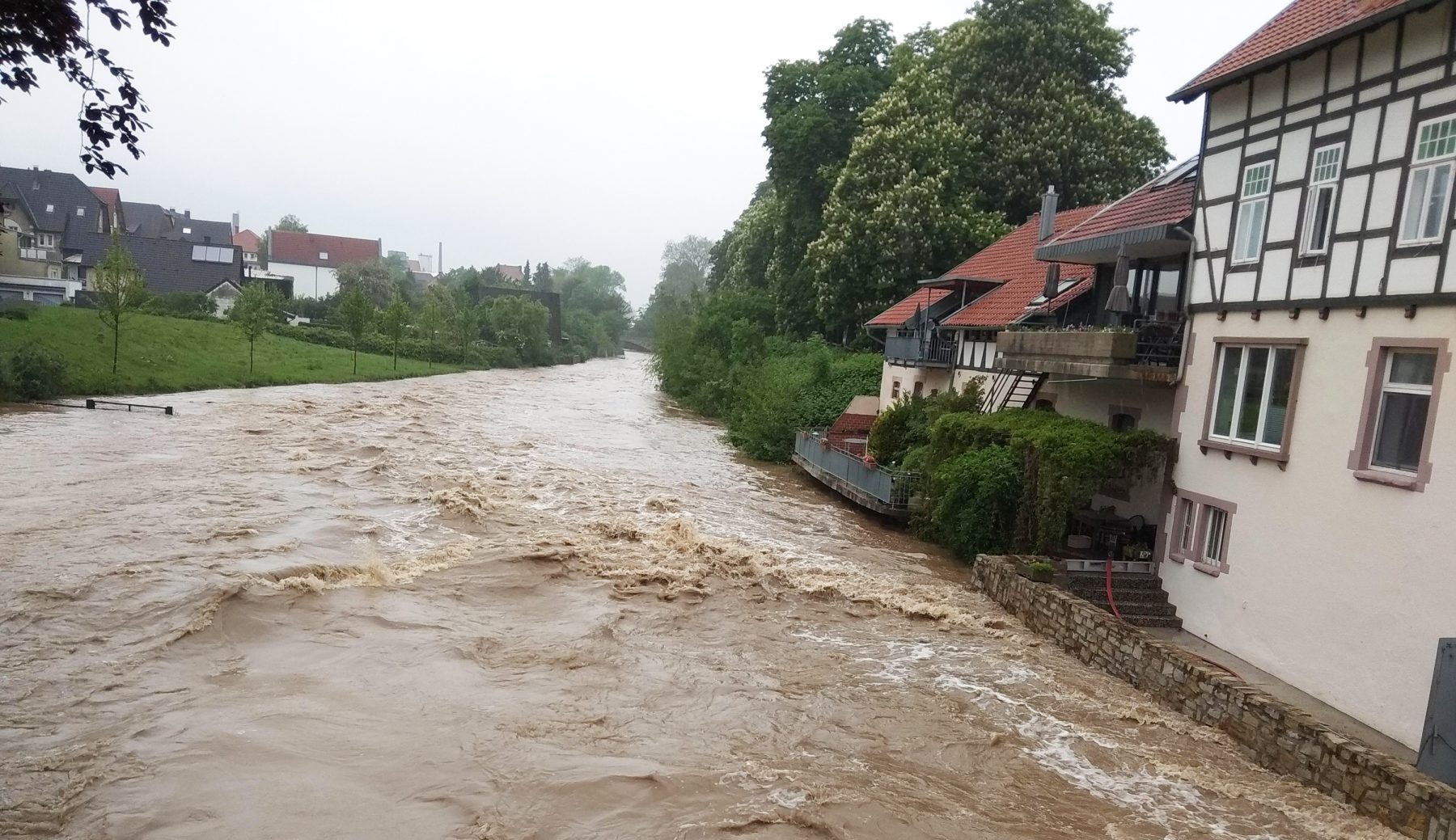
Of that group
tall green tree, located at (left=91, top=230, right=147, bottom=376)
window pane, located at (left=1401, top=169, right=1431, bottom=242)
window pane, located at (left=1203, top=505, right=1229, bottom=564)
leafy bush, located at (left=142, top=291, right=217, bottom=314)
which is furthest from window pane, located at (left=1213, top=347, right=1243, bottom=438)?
leafy bush, located at (left=142, top=291, right=217, bottom=314)

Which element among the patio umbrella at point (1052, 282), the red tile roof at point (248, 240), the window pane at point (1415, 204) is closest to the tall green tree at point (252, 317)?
the patio umbrella at point (1052, 282)

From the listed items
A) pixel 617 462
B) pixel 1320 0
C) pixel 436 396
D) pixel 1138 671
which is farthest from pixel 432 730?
pixel 436 396

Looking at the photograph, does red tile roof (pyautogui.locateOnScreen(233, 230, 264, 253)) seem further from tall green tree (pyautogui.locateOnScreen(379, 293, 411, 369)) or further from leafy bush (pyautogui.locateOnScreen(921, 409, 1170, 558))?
leafy bush (pyautogui.locateOnScreen(921, 409, 1170, 558))

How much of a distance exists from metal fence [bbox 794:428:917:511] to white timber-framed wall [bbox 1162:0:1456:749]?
753 cm

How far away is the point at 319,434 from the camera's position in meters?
28.6

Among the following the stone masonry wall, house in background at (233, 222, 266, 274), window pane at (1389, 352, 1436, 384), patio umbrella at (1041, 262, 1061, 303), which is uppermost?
house in background at (233, 222, 266, 274)

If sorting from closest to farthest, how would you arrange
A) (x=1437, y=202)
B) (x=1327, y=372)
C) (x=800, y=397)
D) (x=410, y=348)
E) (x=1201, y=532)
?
(x=1437, y=202) → (x=1327, y=372) → (x=1201, y=532) → (x=800, y=397) → (x=410, y=348)

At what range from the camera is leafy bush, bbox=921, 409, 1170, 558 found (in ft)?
49.4

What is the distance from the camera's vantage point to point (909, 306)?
1177 inches

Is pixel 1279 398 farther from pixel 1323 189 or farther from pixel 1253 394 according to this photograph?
pixel 1323 189

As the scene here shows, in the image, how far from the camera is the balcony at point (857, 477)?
71.5ft

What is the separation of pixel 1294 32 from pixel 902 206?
2003cm

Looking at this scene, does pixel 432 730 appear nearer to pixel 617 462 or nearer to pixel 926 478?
pixel 926 478

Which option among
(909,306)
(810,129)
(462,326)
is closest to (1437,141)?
(909,306)
